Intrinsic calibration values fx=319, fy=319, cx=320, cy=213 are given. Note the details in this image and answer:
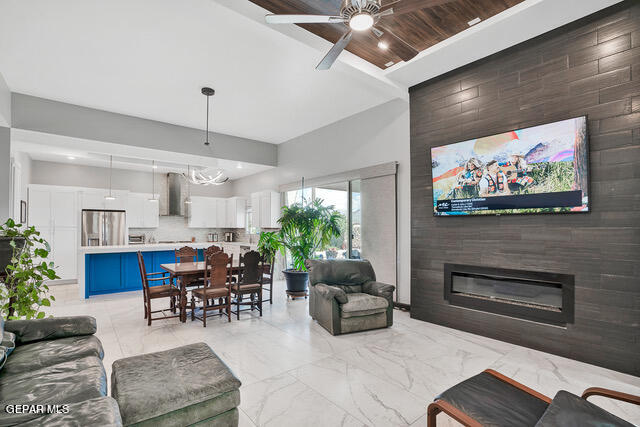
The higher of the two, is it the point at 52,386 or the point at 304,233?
the point at 304,233

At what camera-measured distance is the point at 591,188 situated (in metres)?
2.90

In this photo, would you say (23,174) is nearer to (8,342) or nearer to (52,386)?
(8,342)

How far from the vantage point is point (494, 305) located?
11.6ft

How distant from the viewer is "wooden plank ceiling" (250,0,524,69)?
2.86 metres

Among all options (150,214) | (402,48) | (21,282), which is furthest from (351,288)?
(150,214)

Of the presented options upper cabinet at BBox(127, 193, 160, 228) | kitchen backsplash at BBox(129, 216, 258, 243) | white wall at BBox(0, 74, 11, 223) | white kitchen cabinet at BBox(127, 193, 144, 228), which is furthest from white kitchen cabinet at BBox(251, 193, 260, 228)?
white wall at BBox(0, 74, 11, 223)

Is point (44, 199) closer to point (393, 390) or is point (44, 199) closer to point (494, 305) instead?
point (393, 390)

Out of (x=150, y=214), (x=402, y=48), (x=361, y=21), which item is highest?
(x=402, y=48)

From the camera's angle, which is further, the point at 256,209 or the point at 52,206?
the point at 256,209

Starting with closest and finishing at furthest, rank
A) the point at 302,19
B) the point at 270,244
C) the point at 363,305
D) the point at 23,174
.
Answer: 1. the point at 302,19
2. the point at 363,305
3. the point at 270,244
4. the point at 23,174

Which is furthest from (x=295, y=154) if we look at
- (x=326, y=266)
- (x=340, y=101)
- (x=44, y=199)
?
(x=44, y=199)

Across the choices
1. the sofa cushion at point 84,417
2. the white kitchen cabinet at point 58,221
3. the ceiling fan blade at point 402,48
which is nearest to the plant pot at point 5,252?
the sofa cushion at point 84,417

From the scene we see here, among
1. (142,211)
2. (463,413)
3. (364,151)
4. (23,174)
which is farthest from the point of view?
(142,211)

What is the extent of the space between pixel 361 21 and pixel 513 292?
3075 mm
